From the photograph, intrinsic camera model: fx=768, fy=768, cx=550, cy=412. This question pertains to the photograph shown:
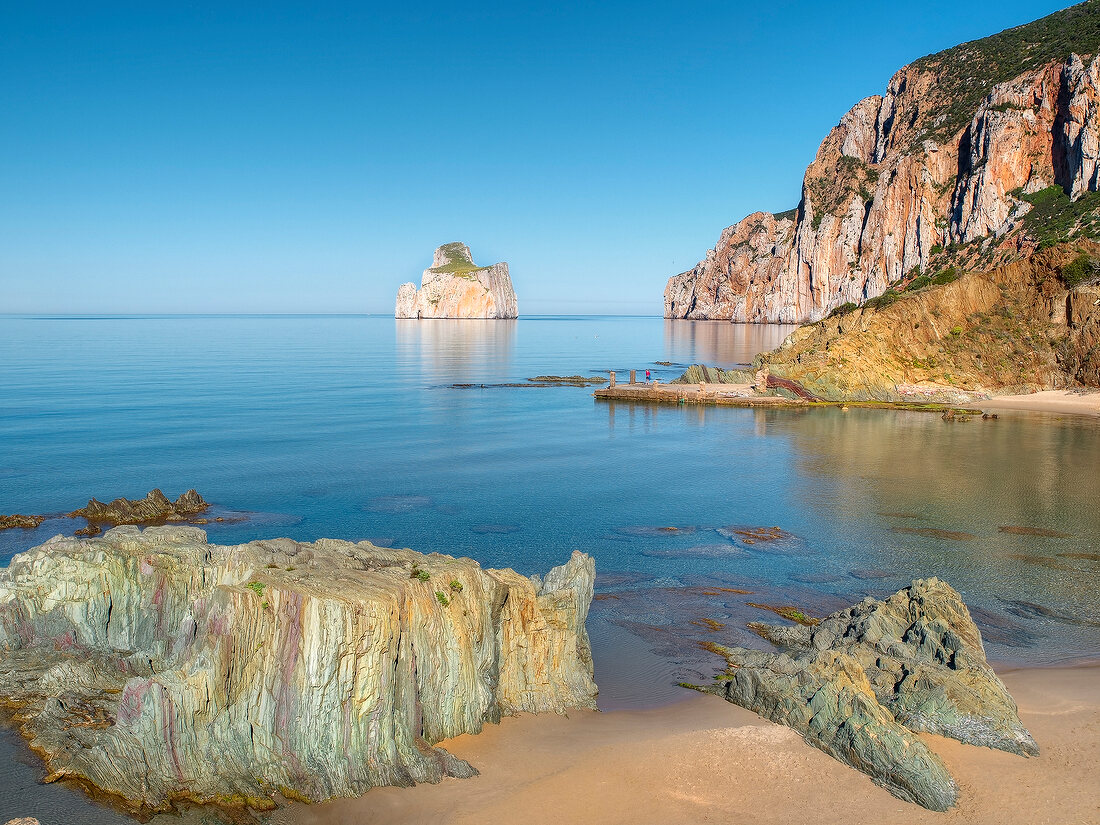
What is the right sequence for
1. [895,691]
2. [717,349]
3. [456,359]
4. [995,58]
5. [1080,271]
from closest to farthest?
[895,691] < [1080,271] < [456,359] < [717,349] < [995,58]

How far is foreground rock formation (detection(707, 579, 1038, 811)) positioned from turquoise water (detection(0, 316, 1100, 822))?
1991mm

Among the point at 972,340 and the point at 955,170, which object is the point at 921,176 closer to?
the point at 955,170

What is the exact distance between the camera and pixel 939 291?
59.3m

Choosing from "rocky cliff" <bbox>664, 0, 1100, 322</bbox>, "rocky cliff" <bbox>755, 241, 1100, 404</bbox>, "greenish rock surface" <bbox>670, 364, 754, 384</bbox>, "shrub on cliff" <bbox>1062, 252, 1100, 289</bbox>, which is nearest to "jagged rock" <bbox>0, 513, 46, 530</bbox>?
"rocky cliff" <bbox>755, 241, 1100, 404</bbox>

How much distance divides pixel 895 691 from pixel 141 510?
22240 mm

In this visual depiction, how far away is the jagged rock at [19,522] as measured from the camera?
891 inches

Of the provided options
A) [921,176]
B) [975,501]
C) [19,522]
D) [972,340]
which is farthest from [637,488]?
[921,176]

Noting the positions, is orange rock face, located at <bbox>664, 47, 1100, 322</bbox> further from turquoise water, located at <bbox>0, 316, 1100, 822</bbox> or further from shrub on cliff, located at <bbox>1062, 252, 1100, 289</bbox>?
turquoise water, located at <bbox>0, 316, 1100, 822</bbox>

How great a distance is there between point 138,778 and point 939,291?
62385 mm

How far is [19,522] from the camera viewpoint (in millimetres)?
22828

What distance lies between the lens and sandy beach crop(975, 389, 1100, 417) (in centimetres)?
4959

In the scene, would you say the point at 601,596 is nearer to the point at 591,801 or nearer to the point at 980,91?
the point at 591,801

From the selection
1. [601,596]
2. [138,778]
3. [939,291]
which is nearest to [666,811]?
[138,778]

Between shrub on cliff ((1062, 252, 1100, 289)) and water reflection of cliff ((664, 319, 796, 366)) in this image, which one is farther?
water reflection of cliff ((664, 319, 796, 366))
